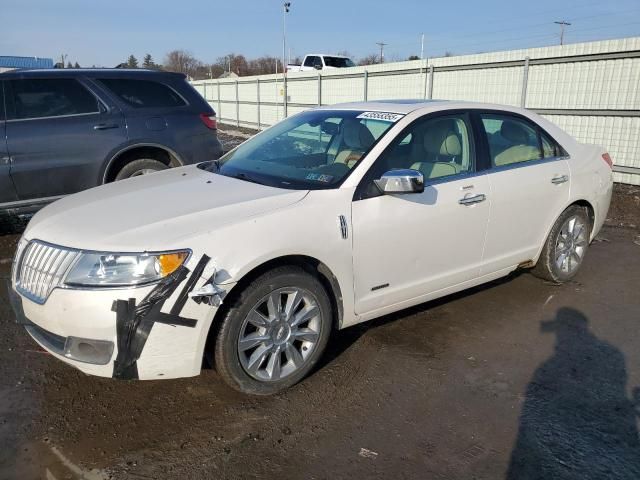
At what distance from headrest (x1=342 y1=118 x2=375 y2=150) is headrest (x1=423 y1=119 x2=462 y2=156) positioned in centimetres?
46

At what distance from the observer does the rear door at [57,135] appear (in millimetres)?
5609

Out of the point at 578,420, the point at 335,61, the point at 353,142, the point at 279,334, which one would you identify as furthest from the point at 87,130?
the point at 335,61

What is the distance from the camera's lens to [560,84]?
9.81 m

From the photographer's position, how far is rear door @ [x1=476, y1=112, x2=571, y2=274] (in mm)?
4219

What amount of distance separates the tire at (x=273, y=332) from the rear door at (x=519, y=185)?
1670mm

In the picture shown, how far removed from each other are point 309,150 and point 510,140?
1746mm

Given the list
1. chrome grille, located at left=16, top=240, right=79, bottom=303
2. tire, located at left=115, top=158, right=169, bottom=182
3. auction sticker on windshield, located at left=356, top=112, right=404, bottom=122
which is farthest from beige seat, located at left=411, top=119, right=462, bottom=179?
tire, located at left=115, top=158, right=169, bottom=182

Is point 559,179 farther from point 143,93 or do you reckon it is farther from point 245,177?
point 143,93

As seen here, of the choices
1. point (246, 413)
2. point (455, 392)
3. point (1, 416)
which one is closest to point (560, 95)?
point (455, 392)

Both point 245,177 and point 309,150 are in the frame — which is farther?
point 309,150

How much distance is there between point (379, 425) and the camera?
297cm

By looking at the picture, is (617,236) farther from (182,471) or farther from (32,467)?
(32,467)

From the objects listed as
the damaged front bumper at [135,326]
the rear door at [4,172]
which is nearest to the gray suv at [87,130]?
Result: the rear door at [4,172]

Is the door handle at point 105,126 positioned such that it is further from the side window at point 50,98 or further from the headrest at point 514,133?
the headrest at point 514,133
